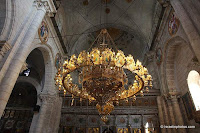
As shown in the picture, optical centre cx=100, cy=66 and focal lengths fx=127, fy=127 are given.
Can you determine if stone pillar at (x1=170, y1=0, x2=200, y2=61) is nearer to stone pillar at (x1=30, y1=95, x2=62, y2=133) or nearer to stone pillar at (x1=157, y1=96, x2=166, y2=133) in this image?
stone pillar at (x1=157, y1=96, x2=166, y2=133)

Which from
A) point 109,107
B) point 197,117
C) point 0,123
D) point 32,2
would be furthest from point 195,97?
point 0,123

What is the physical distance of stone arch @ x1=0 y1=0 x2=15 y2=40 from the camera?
4973 mm

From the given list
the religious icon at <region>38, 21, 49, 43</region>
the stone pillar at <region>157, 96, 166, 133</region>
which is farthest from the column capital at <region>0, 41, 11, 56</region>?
the stone pillar at <region>157, 96, 166, 133</region>

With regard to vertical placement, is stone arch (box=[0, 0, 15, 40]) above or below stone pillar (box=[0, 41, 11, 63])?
above

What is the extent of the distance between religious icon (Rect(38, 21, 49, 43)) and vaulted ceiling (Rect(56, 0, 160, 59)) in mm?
4001

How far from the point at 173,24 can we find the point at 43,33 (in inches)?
307

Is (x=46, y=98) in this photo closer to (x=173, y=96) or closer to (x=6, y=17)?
(x=6, y=17)

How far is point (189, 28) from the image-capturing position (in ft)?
15.0

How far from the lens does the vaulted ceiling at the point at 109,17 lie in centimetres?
1156

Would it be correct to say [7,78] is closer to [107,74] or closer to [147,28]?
[107,74]

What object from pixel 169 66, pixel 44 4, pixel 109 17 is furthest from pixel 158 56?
pixel 44 4

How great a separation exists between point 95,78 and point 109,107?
1.39 m

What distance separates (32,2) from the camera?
21.8ft

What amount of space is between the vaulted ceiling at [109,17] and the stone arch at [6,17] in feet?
21.8
